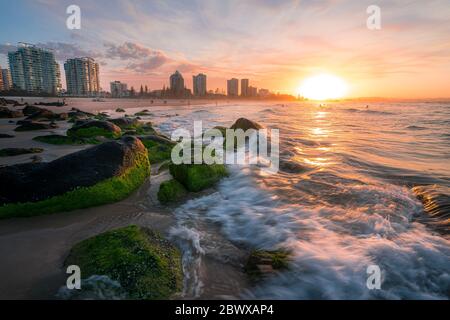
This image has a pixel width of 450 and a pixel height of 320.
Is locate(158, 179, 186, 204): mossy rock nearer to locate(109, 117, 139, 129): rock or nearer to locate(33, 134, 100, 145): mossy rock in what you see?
locate(33, 134, 100, 145): mossy rock

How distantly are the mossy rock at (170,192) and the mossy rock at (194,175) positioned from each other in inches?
10.2

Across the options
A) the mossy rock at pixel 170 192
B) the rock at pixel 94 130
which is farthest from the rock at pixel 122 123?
the mossy rock at pixel 170 192

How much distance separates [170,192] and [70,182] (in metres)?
2.02

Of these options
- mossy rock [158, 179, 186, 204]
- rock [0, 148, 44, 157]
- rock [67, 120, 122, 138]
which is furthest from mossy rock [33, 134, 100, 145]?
mossy rock [158, 179, 186, 204]

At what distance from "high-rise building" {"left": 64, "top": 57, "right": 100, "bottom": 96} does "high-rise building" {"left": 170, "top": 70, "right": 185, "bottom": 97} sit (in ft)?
143

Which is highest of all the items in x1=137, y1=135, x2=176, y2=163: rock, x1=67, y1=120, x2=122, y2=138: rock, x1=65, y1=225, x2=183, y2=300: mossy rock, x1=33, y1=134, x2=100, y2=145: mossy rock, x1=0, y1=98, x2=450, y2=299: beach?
x1=67, y1=120, x2=122, y2=138: rock

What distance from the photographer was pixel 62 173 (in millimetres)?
5523

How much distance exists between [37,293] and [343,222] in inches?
197

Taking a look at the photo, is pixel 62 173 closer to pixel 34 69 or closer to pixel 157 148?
pixel 157 148

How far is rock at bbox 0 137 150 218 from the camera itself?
5.02 meters

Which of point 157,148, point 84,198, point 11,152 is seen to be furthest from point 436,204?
point 11,152

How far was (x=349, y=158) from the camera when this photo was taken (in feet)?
35.7

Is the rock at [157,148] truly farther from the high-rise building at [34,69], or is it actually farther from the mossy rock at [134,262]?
the high-rise building at [34,69]
